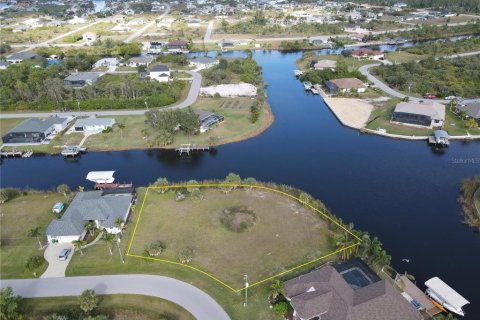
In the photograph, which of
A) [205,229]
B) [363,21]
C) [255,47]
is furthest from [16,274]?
[363,21]

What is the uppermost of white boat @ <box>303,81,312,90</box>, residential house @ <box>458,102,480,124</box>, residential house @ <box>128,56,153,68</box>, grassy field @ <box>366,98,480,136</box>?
residential house @ <box>458,102,480,124</box>

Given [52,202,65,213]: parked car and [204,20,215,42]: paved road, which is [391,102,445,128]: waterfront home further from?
[204,20,215,42]: paved road

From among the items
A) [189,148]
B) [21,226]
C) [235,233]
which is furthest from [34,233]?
[189,148]

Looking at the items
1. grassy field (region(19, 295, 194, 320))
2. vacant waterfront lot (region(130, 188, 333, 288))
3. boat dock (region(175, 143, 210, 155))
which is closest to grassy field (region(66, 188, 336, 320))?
vacant waterfront lot (region(130, 188, 333, 288))

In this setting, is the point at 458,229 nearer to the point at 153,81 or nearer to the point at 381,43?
the point at 153,81

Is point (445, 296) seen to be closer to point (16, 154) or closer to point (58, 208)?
point (58, 208)

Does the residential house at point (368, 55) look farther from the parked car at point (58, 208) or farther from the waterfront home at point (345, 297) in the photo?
the parked car at point (58, 208)
